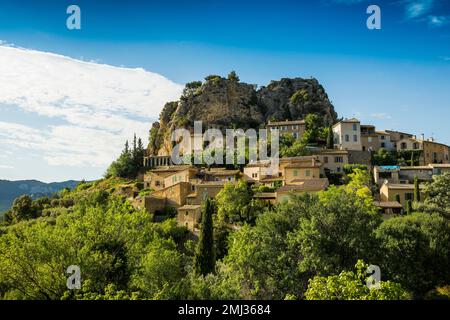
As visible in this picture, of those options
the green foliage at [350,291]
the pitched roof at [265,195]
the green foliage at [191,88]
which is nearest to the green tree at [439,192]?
the pitched roof at [265,195]

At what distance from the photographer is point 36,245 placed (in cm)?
2127

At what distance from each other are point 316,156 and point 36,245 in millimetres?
49621

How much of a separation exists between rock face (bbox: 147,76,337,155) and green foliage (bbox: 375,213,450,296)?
57.1 metres

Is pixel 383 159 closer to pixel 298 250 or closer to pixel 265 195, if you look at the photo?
pixel 265 195

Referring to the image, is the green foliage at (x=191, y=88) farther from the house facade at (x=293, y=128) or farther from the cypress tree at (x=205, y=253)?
the cypress tree at (x=205, y=253)

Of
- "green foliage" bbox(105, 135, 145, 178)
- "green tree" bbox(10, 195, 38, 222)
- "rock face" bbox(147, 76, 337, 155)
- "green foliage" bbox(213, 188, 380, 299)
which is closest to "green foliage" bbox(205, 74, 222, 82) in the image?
"rock face" bbox(147, 76, 337, 155)

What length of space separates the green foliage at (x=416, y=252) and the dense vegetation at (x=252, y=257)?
0.09 m

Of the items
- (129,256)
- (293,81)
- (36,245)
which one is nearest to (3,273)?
(36,245)

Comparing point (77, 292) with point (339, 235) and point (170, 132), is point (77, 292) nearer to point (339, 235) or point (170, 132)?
point (339, 235)

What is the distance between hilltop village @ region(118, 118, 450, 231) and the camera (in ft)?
176

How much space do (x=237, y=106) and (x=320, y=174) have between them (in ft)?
140

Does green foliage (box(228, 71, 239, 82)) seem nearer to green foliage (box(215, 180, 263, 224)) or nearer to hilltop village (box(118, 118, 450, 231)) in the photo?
hilltop village (box(118, 118, 450, 231))

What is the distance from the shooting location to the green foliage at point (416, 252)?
103 feet
